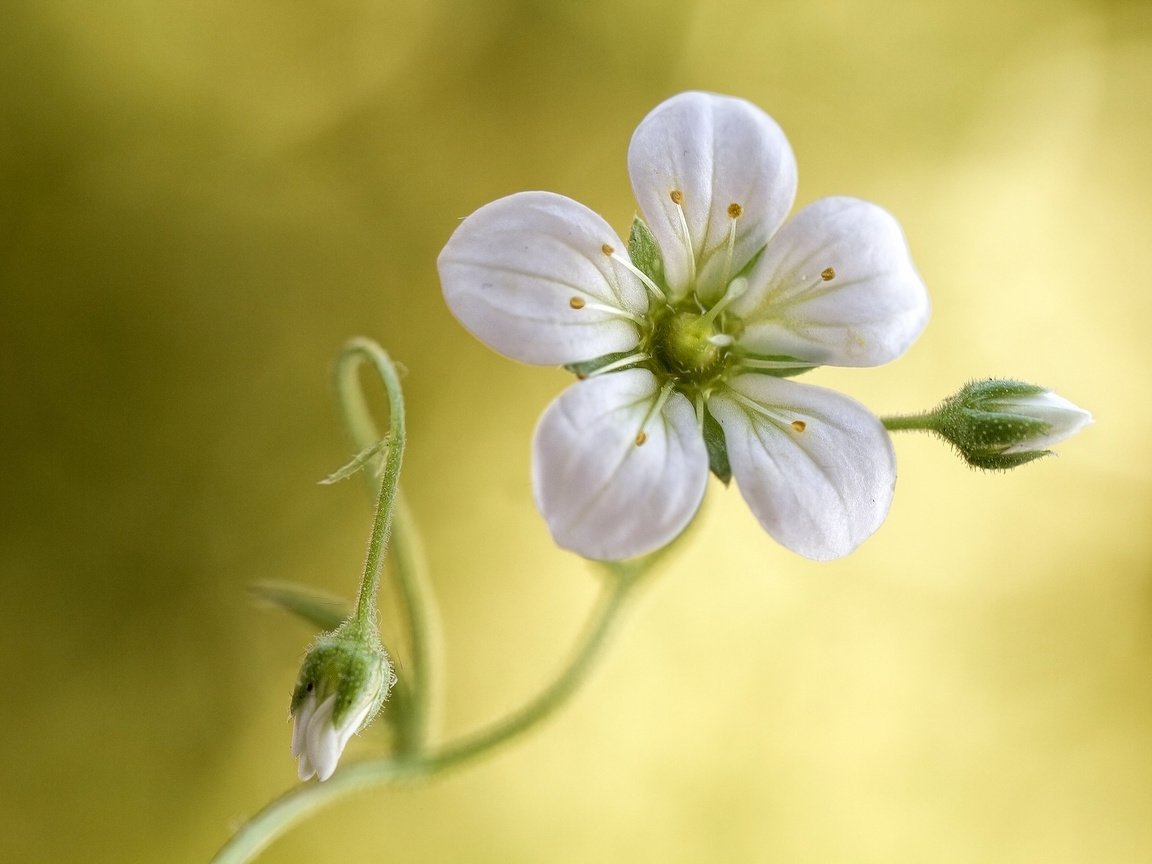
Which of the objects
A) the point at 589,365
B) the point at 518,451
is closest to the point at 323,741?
the point at 589,365

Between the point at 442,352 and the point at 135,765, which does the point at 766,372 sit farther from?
the point at 135,765

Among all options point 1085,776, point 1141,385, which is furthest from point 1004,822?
point 1141,385

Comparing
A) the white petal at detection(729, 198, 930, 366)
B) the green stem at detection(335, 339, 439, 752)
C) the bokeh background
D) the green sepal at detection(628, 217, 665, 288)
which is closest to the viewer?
the white petal at detection(729, 198, 930, 366)

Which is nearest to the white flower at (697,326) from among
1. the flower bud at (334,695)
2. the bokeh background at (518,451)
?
the flower bud at (334,695)

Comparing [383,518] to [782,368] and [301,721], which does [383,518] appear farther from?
[782,368]

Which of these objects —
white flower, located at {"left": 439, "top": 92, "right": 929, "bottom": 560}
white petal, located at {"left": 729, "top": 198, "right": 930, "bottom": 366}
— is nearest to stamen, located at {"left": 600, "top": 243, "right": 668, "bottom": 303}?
white flower, located at {"left": 439, "top": 92, "right": 929, "bottom": 560}

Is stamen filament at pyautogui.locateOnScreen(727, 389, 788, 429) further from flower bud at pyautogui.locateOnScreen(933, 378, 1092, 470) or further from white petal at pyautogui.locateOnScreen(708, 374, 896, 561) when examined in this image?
flower bud at pyautogui.locateOnScreen(933, 378, 1092, 470)
